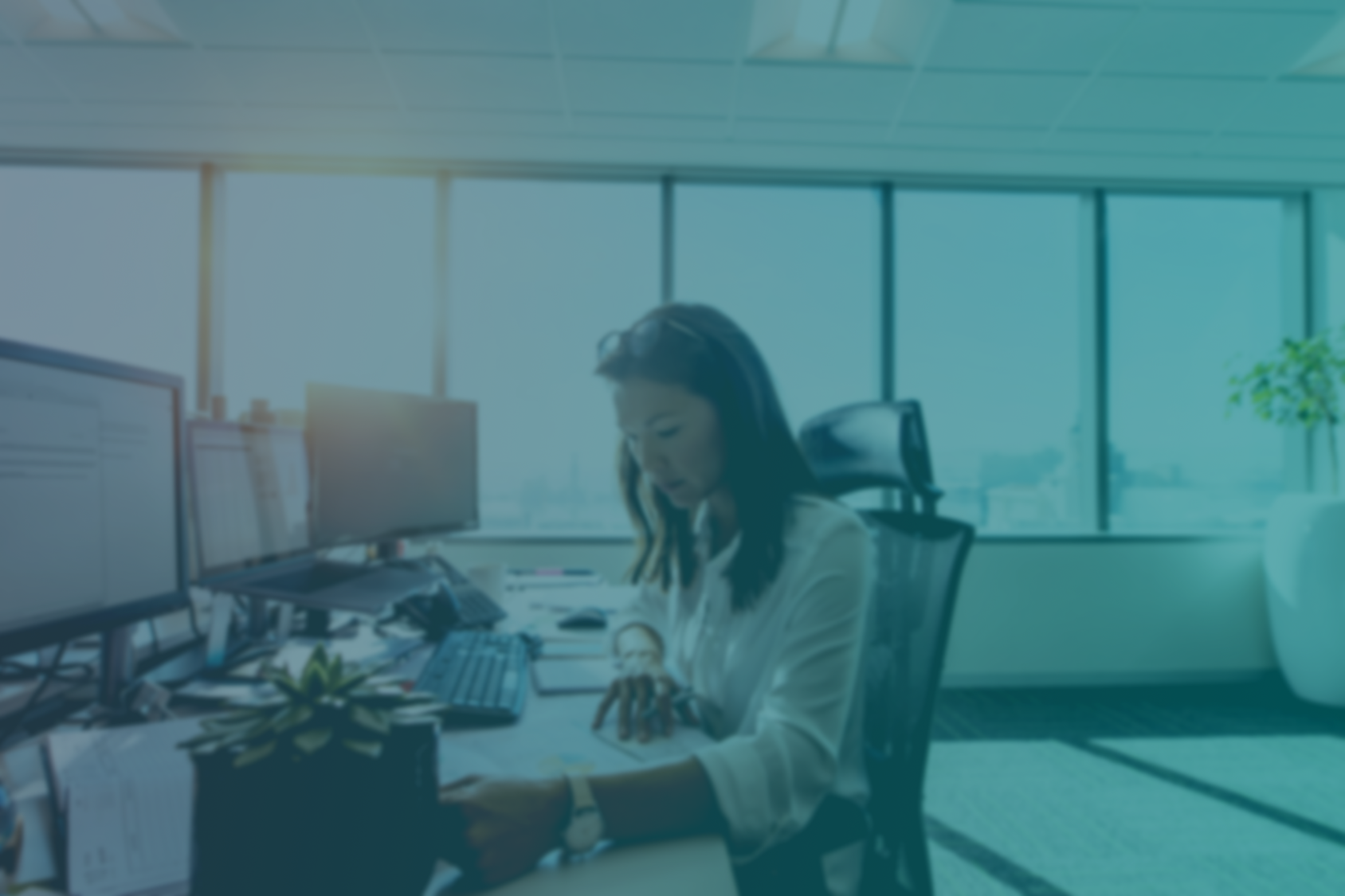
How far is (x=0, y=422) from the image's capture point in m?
0.66

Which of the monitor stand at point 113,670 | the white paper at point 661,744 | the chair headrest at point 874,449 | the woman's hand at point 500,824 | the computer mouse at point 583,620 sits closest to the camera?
the woman's hand at point 500,824

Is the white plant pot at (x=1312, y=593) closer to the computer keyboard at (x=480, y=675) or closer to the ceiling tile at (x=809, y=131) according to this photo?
Answer: the ceiling tile at (x=809, y=131)

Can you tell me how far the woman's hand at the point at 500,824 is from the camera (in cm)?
52

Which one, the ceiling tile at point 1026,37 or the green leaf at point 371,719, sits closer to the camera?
the green leaf at point 371,719

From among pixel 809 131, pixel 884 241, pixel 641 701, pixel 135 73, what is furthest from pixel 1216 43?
pixel 135 73

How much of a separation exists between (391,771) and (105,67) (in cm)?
315

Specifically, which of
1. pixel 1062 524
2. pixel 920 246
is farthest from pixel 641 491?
pixel 1062 524

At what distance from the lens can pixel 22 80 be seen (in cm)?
250

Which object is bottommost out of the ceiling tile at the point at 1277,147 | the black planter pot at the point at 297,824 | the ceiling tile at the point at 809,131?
the black planter pot at the point at 297,824

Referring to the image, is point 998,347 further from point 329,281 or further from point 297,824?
point 297,824

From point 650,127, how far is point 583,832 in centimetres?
273

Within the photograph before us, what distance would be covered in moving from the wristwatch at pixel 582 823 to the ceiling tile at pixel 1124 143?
3.18 metres

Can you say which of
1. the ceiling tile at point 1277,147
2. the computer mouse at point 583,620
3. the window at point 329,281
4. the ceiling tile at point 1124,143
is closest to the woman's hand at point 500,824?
the computer mouse at point 583,620

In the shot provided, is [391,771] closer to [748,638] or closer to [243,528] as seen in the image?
[748,638]
